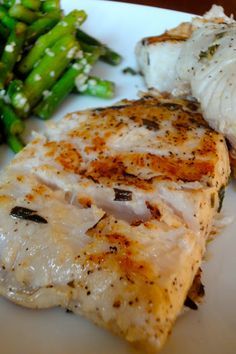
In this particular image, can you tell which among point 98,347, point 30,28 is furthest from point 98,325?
point 30,28

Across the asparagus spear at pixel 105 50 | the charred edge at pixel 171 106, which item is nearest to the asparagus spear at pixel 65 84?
the asparagus spear at pixel 105 50

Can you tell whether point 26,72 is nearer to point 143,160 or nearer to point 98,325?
point 143,160

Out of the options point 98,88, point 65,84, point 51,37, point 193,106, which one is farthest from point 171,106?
point 51,37

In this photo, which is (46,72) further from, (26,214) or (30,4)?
(26,214)

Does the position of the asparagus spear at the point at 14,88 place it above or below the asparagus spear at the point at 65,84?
above

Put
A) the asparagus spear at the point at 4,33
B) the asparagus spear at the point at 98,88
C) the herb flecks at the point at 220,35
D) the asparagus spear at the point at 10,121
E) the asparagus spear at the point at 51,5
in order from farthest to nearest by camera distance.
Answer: the asparagus spear at the point at 51,5 < the asparagus spear at the point at 4,33 < the asparagus spear at the point at 98,88 < the asparagus spear at the point at 10,121 < the herb flecks at the point at 220,35

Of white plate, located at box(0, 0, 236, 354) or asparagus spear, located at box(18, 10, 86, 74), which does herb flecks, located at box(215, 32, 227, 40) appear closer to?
white plate, located at box(0, 0, 236, 354)

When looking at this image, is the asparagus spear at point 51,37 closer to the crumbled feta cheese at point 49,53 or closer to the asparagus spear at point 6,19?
the crumbled feta cheese at point 49,53
